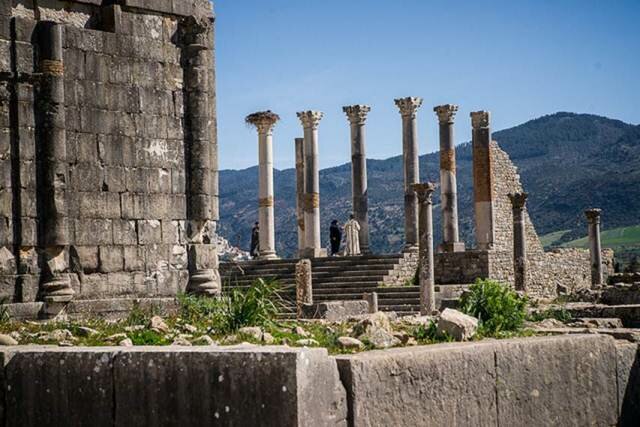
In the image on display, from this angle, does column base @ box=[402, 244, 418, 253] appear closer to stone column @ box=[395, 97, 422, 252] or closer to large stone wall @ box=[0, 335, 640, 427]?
stone column @ box=[395, 97, 422, 252]

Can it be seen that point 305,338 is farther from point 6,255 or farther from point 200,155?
point 200,155

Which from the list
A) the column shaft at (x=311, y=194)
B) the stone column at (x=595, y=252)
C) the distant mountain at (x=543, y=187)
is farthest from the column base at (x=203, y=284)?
the distant mountain at (x=543, y=187)

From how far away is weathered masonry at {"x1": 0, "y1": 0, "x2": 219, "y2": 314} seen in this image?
47.0 ft

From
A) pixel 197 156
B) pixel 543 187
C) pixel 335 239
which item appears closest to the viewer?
pixel 197 156

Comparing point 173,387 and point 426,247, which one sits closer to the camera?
point 173,387

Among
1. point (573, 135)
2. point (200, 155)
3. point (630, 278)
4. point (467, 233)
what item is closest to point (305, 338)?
point (200, 155)

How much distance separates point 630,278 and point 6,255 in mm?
19066

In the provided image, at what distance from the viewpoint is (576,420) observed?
7730 mm

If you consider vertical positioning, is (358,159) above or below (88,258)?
above

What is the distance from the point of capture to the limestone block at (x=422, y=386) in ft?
20.5

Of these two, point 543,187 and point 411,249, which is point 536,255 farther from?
point 543,187

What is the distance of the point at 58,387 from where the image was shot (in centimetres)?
698

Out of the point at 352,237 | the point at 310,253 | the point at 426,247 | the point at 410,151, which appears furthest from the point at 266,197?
the point at 426,247

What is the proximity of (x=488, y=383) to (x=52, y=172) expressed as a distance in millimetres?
8462
